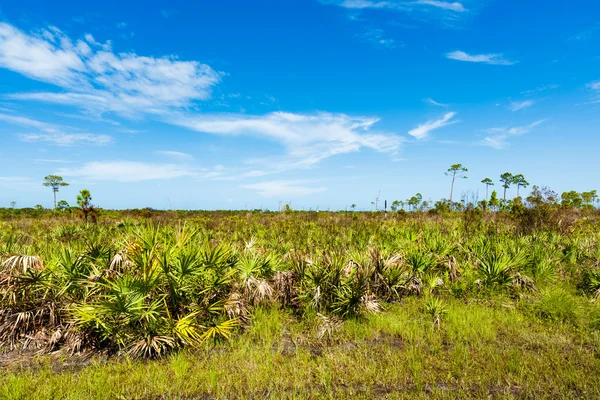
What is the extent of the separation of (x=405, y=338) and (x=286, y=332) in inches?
92.2

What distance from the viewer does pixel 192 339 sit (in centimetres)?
594

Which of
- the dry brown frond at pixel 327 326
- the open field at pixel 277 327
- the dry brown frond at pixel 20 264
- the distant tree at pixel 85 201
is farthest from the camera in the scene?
the distant tree at pixel 85 201

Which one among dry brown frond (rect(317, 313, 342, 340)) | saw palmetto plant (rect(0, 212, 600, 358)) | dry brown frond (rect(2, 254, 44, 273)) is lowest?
dry brown frond (rect(317, 313, 342, 340))

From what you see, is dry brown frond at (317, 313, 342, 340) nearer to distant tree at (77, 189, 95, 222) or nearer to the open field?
the open field

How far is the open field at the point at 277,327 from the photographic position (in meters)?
4.63

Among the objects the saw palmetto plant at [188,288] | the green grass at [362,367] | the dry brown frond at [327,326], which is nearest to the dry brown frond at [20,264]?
the saw palmetto plant at [188,288]

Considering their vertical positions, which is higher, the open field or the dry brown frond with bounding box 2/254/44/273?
the dry brown frond with bounding box 2/254/44/273

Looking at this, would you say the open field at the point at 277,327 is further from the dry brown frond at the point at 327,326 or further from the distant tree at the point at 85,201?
the distant tree at the point at 85,201

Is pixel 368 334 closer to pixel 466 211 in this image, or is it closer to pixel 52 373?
pixel 52 373

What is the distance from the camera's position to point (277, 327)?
21.9 ft

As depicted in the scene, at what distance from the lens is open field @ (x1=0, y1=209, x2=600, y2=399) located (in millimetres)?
4633

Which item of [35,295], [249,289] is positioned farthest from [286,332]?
[35,295]

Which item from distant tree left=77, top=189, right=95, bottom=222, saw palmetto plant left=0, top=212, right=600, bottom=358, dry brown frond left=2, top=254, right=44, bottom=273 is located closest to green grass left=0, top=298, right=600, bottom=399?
saw palmetto plant left=0, top=212, right=600, bottom=358

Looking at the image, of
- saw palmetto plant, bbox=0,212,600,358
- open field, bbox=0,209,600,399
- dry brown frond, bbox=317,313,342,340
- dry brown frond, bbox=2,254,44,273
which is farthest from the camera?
dry brown frond, bbox=2,254,44,273
